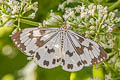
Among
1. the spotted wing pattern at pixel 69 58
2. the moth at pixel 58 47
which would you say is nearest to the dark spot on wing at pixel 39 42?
the moth at pixel 58 47

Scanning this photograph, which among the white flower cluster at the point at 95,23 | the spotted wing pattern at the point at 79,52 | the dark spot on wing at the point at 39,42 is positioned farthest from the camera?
the white flower cluster at the point at 95,23

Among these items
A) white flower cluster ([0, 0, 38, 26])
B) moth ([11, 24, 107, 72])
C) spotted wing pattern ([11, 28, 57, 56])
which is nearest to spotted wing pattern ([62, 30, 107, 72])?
moth ([11, 24, 107, 72])

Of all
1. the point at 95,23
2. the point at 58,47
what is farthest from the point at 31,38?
the point at 95,23

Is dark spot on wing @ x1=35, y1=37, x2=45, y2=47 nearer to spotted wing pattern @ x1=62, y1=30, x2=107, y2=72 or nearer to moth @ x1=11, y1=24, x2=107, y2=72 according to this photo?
moth @ x1=11, y1=24, x2=107, y2=72

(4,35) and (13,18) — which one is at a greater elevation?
(13,18)

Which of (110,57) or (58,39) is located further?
(110,57)

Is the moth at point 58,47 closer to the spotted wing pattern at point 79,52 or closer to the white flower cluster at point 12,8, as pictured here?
the spotted wing pattern at point 79,52

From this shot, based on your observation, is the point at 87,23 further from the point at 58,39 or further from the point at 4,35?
the point at 4,35

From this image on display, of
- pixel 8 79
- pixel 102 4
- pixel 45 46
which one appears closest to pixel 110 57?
pixel 102 4

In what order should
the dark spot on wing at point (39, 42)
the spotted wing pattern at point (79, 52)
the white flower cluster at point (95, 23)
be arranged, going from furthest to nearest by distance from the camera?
the white flower cluster at point (95, 23)
the dark spot on wing at point (39, 42)
the spotted wing pattern at point (79, 52)
